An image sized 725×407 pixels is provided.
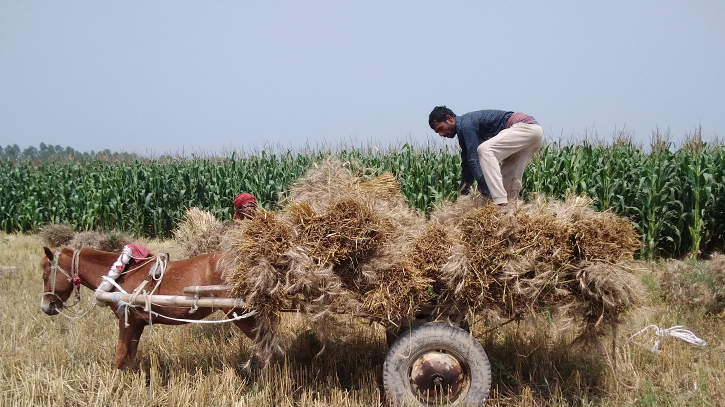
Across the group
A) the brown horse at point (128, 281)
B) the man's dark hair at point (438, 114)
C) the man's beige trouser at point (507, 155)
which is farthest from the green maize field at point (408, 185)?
Result: the brown horse at point (128, 281)

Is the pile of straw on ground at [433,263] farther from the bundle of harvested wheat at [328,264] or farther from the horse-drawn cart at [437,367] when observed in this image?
the horse-drawn cart at [437,367]

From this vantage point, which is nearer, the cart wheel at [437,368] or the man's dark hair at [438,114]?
the cart wheel at [437,368]

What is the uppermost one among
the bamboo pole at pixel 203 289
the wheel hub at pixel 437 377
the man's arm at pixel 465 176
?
the man's arm at pixel 465 176

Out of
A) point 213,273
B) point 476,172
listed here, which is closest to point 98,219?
point 213,273

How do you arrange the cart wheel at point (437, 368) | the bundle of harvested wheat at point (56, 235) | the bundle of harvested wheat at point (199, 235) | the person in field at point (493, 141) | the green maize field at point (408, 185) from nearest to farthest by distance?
the cart wheel at point (437, 368) < the person in field at point (493, 141) < the bundle of harvested wheat at point (199, 235) < the green maize field at point (408, 185) < the bundle of harvested wheat at point (56, 235)

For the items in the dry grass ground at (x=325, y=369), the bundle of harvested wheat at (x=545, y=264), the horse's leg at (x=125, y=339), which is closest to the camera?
the bundle of harvested wheat at (x=545, y=264)

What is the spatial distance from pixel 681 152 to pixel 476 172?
7895mm

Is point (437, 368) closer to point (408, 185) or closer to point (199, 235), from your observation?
point (199, 235)

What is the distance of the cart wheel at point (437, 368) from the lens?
14.0ft

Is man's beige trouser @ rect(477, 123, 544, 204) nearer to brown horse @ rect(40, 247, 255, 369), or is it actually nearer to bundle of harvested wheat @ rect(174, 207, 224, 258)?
brown horse @ rect(40, 247, 255, 369)

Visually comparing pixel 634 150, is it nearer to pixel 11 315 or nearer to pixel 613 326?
pixel 613 326

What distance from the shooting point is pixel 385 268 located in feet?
13.6

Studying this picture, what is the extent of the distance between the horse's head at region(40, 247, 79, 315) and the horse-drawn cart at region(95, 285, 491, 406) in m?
3.32

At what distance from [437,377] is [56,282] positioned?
385cm
